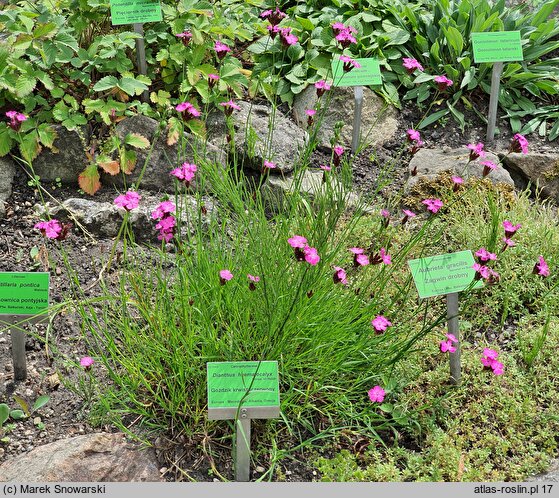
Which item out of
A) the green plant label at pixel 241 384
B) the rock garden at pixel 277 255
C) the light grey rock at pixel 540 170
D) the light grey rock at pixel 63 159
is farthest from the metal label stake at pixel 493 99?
the green plant label at pixel 241 384

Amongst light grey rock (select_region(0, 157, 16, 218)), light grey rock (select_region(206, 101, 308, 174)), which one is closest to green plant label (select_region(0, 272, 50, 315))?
light grey rock (select_region(0, 157, 16, 218))

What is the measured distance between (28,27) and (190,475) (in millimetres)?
2477

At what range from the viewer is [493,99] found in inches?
166

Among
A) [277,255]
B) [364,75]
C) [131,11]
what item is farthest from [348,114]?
[277,255]

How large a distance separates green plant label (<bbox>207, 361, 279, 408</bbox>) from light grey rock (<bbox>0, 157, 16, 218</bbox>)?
1.90 m

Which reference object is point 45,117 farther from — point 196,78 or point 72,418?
point 72,418

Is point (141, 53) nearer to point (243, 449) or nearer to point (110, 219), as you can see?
point (110, 219)

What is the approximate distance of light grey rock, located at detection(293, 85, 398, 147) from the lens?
4.35 meters

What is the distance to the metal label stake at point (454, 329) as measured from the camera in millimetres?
2598

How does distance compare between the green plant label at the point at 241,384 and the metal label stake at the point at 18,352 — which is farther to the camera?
the metal label stake at the point at 18,352

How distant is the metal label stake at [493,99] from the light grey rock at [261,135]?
1.14 metres

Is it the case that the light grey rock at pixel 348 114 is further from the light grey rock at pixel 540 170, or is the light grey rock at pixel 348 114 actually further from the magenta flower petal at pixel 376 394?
the magenta flower petal at pixel 376 394

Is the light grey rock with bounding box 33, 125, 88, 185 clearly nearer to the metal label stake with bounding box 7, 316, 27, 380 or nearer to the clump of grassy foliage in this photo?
the metal label stake with bounding box 7, 316, 27, 380

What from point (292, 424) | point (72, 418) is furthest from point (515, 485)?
point (72, 418)
